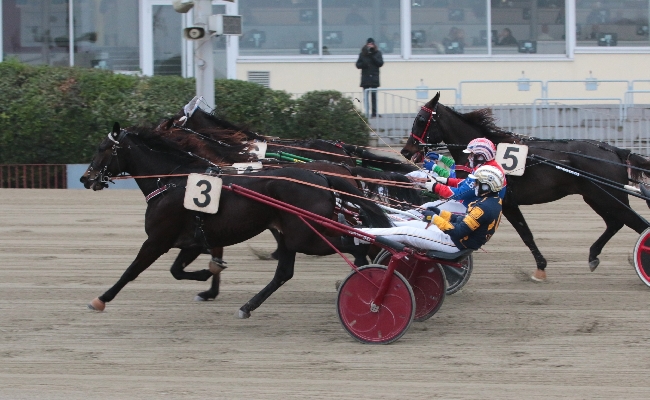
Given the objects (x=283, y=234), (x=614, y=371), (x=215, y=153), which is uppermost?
(x=215, y=153)

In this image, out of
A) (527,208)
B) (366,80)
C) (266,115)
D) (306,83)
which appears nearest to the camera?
(527,208)

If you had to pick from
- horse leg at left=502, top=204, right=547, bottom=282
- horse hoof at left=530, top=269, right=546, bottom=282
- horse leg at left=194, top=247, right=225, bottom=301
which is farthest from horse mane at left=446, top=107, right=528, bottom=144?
horse leg at left=194, top=247, right=225, bottom=301

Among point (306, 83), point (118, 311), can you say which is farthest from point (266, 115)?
point (118, 311)

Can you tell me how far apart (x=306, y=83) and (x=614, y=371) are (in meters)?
12.7

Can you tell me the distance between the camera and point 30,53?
17875 millimetres

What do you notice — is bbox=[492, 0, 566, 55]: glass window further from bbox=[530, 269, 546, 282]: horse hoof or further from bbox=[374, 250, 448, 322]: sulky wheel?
bbox=[374, 250, 448, 322]: sulky wheel

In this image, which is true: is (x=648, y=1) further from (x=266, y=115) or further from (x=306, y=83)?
(x=266, y=115)

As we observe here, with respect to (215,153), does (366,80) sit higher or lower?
higher

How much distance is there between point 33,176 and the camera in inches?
555

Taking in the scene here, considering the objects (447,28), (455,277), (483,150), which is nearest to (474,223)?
(483,150)

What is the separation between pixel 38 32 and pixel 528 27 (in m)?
9.87

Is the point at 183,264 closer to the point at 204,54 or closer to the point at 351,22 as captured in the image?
the point at 204,54

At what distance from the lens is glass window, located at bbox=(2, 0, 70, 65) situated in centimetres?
1785

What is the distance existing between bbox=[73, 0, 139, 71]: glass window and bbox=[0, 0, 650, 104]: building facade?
0.8 inches
